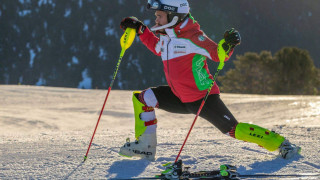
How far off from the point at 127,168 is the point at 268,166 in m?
1.20

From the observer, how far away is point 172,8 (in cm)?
323

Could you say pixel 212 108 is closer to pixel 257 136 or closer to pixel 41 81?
pixel 257 136

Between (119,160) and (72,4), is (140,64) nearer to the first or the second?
(72,4)

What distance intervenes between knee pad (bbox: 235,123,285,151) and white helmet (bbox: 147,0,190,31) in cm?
111

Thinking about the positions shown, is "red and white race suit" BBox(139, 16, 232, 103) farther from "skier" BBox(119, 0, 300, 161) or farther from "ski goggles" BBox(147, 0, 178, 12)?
"ski goggles" BBox(147, 0, 178, 12)

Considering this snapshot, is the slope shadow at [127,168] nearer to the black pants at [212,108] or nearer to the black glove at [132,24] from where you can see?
the black pants at [212,108]

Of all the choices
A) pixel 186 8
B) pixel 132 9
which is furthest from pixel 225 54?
pixel 132 9

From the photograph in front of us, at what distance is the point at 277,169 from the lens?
117 inches

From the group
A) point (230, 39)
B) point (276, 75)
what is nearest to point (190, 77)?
point (230, 39)

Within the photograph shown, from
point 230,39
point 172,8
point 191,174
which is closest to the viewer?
point 191,174

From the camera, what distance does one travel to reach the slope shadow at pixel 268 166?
115 inches

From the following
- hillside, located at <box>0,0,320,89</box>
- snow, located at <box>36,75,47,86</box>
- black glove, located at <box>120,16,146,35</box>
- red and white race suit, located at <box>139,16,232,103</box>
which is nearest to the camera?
red and white race suit, located at <box>139,16,232,103</box>

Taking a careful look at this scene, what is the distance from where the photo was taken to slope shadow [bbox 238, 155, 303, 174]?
2.92m

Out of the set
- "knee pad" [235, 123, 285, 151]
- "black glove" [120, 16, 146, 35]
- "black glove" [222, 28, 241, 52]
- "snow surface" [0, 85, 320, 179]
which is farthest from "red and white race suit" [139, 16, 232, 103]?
"snow surface" [0, 85, 320, 179]
